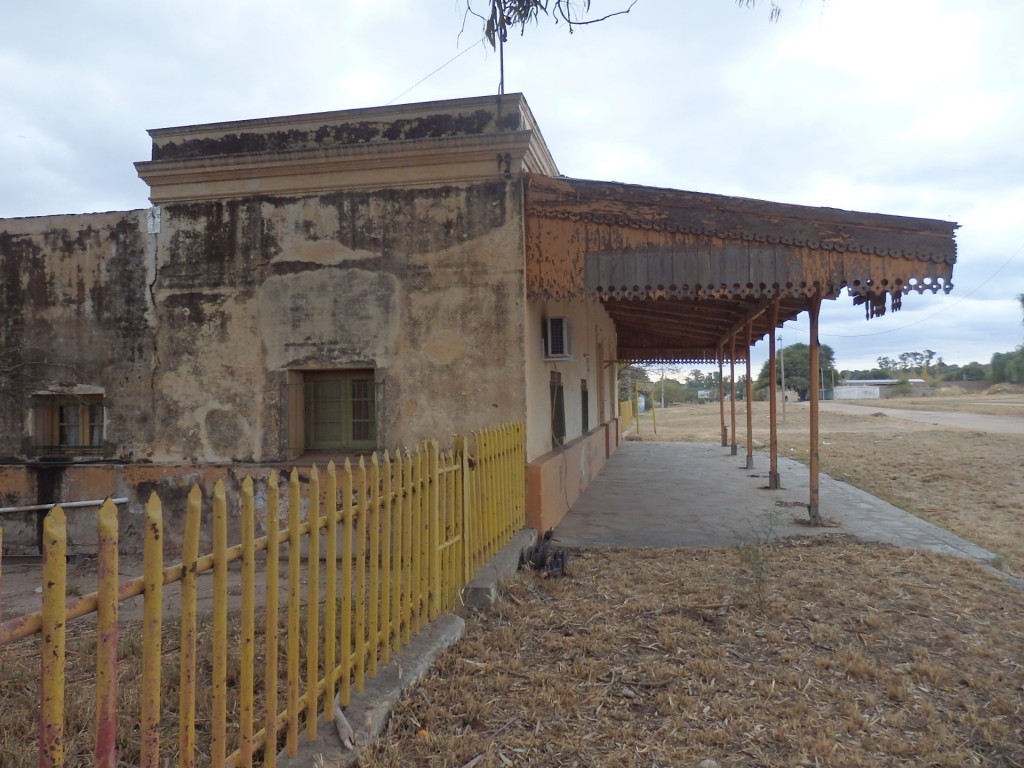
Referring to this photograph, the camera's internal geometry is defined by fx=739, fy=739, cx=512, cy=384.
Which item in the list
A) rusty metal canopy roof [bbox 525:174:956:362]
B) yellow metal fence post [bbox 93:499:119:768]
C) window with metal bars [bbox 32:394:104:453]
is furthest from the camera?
window with metal bars [bbox 32:394:104:453]

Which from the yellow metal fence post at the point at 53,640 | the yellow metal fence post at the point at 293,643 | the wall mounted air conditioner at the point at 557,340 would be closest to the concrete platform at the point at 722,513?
the wall mounted air conditioner at the point at 557,340

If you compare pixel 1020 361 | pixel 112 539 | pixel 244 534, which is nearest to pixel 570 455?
pixel 244 534

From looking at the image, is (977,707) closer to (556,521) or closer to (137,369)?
(556,521)

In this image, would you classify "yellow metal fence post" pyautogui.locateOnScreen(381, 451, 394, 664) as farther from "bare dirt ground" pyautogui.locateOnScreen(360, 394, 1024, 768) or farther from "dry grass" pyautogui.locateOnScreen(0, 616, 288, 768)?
"dry grass" pyautogui.locateOnScreen(0, 616, 288, 768)

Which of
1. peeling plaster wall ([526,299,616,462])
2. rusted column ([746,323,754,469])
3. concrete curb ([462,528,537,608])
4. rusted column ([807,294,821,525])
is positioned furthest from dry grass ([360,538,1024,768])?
rusted column ([746,323,754,469])

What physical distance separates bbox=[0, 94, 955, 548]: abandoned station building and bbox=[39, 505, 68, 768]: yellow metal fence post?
212 inches

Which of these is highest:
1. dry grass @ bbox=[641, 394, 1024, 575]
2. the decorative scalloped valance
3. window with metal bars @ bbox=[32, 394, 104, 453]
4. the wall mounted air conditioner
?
the decorative scalloped valance

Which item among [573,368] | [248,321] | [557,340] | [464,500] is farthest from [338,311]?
[573,368]

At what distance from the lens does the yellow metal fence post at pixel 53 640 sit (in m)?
1.87

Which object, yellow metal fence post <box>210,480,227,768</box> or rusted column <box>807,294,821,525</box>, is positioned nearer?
yellow metal fence post <box>210,480,227,768</box>

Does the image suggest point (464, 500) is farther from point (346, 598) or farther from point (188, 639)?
point (188, 639)

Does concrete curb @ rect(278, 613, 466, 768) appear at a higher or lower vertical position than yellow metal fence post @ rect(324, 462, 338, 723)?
lower

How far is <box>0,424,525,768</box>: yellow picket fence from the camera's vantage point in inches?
79.4

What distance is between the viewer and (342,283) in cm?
760
